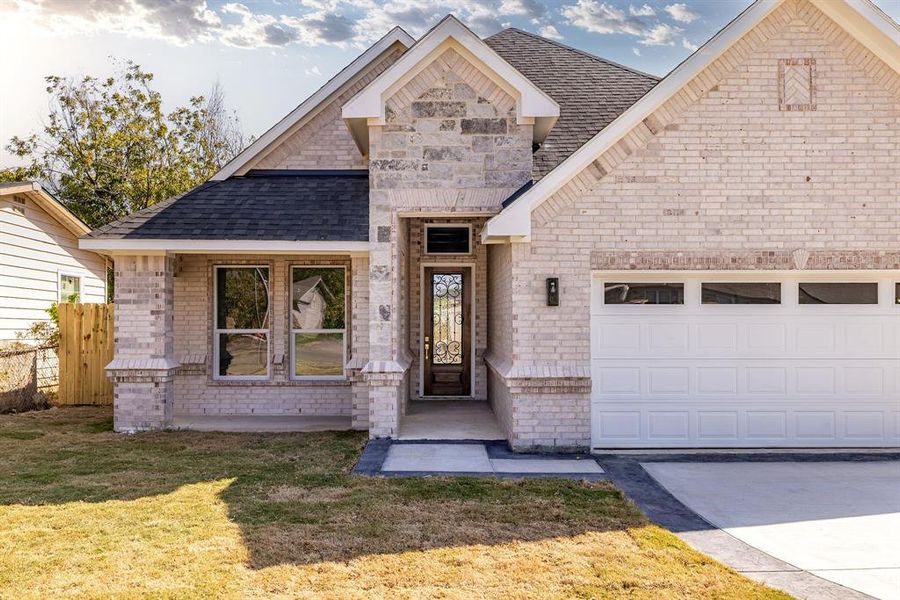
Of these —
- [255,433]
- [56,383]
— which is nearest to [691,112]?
[255,433]

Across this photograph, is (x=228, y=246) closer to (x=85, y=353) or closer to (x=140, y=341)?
(x=140, y=341)

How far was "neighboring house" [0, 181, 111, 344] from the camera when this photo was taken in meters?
13.2

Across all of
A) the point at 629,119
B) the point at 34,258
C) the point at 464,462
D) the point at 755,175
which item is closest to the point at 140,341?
the point at 464,462

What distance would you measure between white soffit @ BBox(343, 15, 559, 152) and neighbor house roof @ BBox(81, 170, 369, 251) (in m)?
1.96

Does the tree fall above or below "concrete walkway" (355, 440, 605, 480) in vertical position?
above

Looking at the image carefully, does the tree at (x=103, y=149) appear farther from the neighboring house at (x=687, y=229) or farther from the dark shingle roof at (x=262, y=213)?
the neighboring house at (x=687, y=229)

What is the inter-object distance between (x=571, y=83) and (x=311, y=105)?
526 centimetres

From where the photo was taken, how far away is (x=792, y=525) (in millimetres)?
5512

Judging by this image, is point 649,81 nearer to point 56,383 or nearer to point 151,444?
point 151,444

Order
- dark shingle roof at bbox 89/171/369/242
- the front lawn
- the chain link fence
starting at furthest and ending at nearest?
the chain link fence < dark shingle roof at bbox 89/171/369/242 < the front lawn

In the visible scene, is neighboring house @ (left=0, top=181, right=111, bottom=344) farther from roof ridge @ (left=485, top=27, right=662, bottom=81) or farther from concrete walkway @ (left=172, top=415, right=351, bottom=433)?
roof ridge @ (left=485, top=27, right=662, bottom=81)

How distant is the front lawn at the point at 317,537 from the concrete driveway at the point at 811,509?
2.49 feet

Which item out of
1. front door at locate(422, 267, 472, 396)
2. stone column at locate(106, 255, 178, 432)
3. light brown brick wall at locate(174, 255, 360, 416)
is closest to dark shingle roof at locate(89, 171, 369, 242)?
stone column at locate(106, 255, 178, 432)

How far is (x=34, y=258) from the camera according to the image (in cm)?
1420
